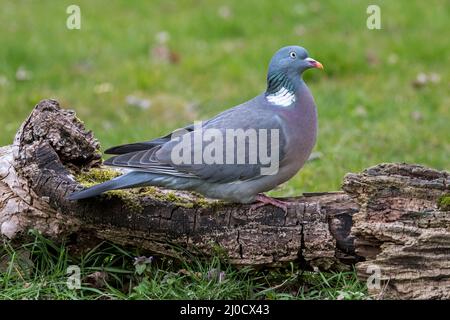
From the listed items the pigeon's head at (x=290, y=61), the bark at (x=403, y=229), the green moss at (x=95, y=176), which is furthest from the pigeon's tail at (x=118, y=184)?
the bark at (x=403, y=229)

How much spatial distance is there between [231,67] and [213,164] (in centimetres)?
408

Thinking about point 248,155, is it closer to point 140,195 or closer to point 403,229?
point 140,195

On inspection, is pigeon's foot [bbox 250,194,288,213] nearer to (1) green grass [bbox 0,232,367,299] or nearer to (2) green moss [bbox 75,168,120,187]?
(1) green grass [bbox 0,232,367,299]

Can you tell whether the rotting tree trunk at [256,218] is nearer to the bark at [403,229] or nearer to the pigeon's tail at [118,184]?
the bark at [403,229]

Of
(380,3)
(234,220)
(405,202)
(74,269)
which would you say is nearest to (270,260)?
(234,220)

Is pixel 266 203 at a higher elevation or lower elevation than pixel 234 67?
lower

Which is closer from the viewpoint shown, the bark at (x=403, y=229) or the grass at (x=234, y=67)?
the bark at (x=403, y=229)

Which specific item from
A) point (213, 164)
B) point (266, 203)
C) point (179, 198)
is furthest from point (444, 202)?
point (179, 198)

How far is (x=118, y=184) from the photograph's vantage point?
12.0 feet

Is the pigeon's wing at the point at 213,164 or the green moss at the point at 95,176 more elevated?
the pigeon's wing at the point at 213,164

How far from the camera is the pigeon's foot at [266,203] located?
12.3 feet

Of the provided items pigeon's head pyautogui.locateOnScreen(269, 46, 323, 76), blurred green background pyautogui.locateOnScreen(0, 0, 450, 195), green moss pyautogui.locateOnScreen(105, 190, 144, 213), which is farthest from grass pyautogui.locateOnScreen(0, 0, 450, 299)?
green moss pyautogui.locateOnScreen(105, 190, 144, 213)

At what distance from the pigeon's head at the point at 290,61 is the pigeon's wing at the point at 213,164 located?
0.85 ft

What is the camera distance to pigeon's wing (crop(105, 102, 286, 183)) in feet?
12.4
